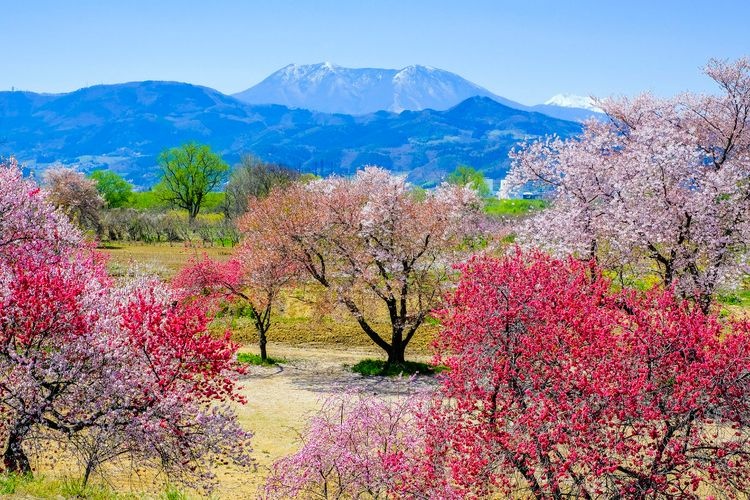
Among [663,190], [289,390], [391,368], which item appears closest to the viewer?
[663,190]

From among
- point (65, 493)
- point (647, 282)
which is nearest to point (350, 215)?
point (647, 282)

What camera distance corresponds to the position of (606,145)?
2627 cm

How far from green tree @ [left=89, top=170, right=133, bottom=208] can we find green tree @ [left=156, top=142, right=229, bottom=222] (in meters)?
6.27

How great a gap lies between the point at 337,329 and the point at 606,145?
17.7 meters

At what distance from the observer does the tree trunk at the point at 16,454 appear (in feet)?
38.3

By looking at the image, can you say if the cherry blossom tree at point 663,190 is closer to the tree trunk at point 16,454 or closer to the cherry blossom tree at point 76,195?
the tree trunk at point 16,454

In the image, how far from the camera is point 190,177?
119312 mm

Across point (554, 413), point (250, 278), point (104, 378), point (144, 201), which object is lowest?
point (554, 413)

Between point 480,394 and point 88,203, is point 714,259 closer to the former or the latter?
point 480,394

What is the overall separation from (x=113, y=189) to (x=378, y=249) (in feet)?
336

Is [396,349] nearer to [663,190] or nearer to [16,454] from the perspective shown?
[663,190]

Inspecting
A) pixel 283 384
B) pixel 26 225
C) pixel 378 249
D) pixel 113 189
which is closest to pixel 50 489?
pixel 26 225

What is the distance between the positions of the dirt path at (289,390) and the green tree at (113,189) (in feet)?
295

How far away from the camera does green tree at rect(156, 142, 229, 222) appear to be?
117250 mm
